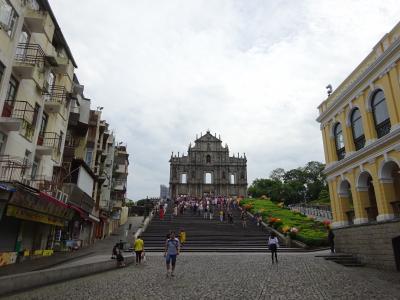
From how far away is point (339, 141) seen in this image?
19734 mm

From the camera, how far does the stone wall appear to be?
45.1 feet

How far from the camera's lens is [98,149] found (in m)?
29.7

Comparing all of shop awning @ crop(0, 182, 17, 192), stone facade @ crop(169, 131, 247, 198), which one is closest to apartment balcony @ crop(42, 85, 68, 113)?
shop awning @ crop(0, 182, 17, 192)

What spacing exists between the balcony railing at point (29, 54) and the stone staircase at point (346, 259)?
18.3 m

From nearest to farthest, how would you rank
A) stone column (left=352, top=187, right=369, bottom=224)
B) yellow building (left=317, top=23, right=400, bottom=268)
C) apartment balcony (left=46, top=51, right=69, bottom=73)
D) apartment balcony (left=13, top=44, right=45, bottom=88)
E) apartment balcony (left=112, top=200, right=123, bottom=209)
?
yellow building (left=317, top=23, right=400, bottom=268) → apartment balcony (left=13, top=44, right=45, bottom=88) → stone column (left=352, top=187, right=369, bottom=224) → apartment balcony (left=46, top=51, right=69, bottom=73) → apartment balcony (left=112, top=200, right=123, bottom=209)

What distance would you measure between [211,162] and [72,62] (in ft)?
175

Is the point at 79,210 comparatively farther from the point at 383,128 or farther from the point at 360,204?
the point at 383,128

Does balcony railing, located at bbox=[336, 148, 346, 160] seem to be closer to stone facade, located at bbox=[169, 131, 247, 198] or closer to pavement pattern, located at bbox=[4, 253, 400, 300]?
pavement pattern, located at bbox=[4, 253, 400, 300]

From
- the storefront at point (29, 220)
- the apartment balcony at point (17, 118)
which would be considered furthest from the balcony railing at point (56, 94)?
the storefront at point (29, 220)

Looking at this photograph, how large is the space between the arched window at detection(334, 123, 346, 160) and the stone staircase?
19.9 ft

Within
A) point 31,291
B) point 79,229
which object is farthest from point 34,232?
point 31,291

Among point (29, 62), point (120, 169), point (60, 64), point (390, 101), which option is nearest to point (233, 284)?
point (390, 101)

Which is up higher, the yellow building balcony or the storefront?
the yellow building balcony

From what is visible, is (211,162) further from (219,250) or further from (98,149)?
(219,250)
